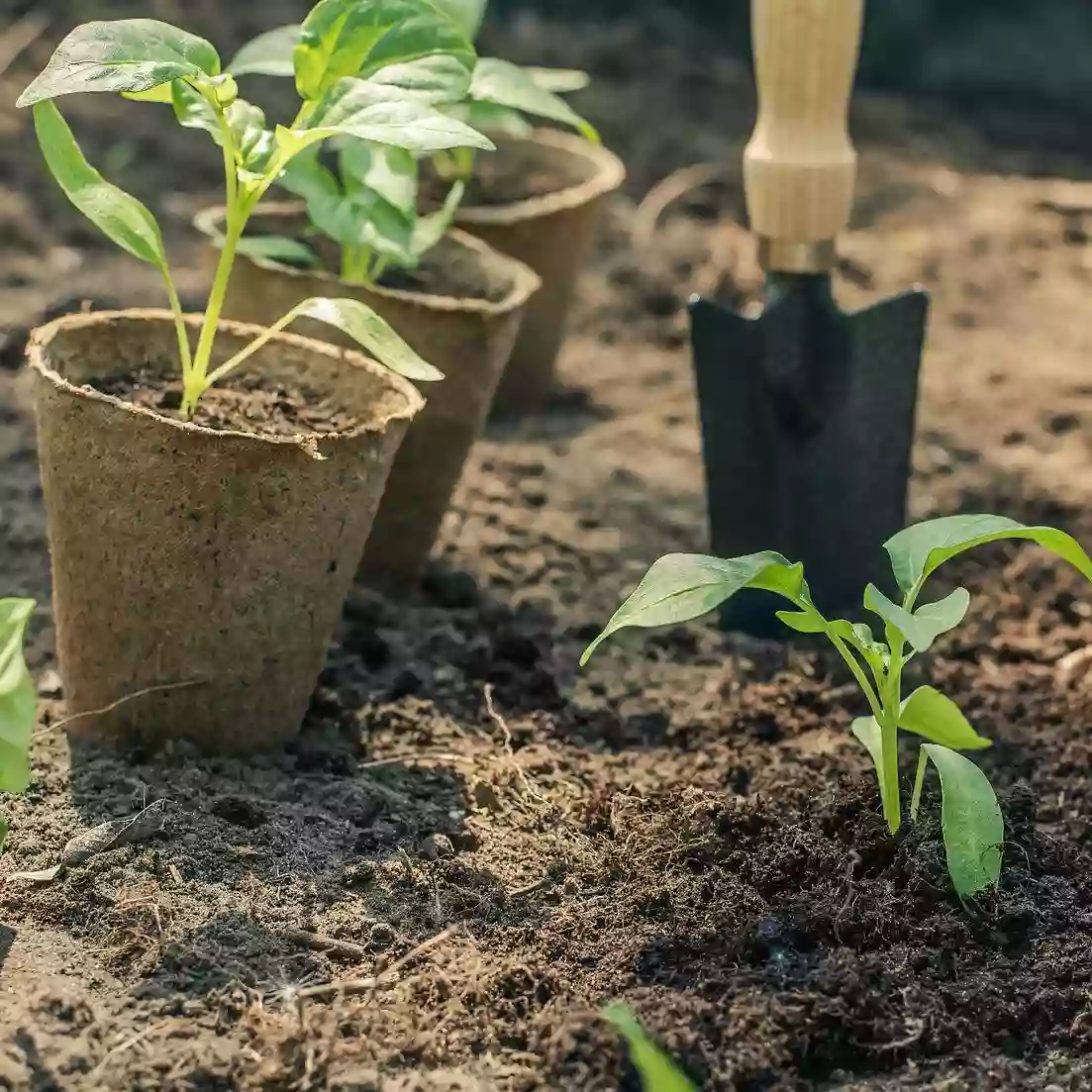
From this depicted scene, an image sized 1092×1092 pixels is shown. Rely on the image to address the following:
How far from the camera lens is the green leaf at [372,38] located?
4.86 ft

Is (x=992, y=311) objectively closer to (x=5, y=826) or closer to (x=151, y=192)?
(x=151, y=192)

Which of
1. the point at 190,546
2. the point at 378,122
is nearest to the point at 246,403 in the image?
the point at 190,546

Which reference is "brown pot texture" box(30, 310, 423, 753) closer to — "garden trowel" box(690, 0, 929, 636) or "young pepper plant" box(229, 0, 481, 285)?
"young pepper plant" box(229, 0, 481, 285)

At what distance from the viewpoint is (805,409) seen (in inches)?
79.3

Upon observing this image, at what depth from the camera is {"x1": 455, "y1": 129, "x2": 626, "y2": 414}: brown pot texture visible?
2494 millimetres

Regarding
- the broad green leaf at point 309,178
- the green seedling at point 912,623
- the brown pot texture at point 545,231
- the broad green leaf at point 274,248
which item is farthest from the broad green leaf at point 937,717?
the brown pot texture at point 545,231

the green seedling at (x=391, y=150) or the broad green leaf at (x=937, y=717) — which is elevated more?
the green seedling at (x=391, y=150)

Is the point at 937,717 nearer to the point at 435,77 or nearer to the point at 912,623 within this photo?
the point at 912,623

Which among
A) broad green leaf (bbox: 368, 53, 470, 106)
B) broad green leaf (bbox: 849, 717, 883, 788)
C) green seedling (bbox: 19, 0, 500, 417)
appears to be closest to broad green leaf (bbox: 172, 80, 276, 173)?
green seedling (bbox: 19, 0, 500, 417)

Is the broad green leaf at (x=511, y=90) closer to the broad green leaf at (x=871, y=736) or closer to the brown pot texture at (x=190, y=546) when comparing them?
the brown pot texture at (x=190, y=546)

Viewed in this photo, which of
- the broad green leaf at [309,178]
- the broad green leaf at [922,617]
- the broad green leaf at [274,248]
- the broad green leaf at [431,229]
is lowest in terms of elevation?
the broad green leaf at [922,617]

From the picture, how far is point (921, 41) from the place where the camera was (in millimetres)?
4363

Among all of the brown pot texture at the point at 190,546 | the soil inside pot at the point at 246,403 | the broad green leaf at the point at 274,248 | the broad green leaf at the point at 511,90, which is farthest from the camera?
the broad green leaf at the point at 274,248

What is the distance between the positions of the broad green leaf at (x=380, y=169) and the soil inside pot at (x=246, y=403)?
0.28 metres
